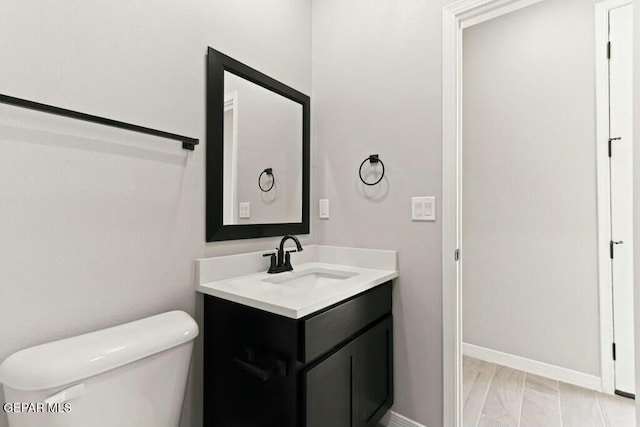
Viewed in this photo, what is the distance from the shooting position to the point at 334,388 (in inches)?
45.6

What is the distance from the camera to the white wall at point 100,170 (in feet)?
2.84

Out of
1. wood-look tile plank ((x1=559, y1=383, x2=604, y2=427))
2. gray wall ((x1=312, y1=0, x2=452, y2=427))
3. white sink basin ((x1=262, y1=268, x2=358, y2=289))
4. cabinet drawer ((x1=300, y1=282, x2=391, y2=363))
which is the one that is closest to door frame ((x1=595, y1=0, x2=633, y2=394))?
wood-look tile plank ((x1=559, y1=383, x2=604, y2=427))

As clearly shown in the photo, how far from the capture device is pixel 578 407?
1.80m

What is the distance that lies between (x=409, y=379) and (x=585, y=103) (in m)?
2.10

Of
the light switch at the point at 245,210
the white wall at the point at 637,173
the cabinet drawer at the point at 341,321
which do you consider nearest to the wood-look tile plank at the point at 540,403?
the white wall at the point at 637,173

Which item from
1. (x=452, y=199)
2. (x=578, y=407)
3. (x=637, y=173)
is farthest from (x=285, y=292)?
(x=578, y=407)

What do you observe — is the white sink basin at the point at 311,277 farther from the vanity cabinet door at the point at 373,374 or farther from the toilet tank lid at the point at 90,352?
the toilet tank lid at the point at 90,352

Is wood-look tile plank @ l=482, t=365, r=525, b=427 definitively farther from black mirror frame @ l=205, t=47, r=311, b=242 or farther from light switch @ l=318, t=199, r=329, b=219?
black mirror frame @ l=205, t=47, r=311, b=242

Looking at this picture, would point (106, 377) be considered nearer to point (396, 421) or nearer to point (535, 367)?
point (396, 421)

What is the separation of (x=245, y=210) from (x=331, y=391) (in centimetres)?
88

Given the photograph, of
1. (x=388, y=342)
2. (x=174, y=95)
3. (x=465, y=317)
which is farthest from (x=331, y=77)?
(x=465, y=317)

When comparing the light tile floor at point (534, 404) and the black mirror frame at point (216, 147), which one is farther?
the light tile floor at point (534, 404)

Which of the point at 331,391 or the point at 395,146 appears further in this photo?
the point at 395,146

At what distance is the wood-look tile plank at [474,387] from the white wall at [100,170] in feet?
4.81
